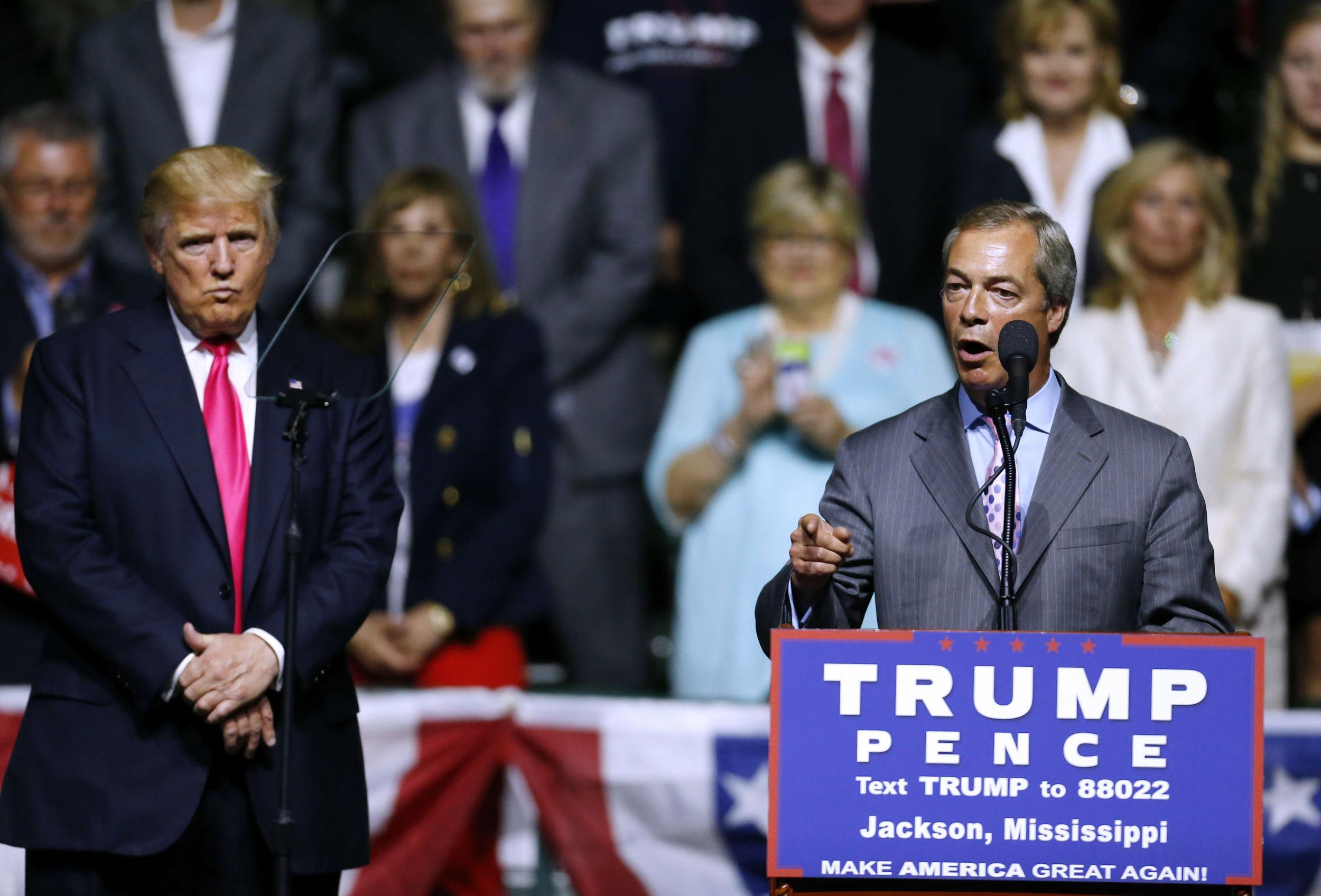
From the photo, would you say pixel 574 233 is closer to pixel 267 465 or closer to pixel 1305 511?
pixel 1305 511

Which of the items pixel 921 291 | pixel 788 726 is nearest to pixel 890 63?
pixel 921 291

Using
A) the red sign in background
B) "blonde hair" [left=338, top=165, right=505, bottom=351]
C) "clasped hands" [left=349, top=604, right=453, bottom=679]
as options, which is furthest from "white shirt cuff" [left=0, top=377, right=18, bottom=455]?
"clasped hands" [left=349, top=604, right=453, bottom=679]

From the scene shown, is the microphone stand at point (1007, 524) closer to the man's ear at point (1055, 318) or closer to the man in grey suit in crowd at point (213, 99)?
the man's ear at point (1055, 318)

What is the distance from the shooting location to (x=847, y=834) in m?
3.02

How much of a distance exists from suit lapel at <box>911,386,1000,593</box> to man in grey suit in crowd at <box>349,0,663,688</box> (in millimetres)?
3067

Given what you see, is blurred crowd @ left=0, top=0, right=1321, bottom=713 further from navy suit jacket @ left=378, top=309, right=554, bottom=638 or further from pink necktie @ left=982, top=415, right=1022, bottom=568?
pink necktie @ left=982, top=415, right=1022, bottom=568

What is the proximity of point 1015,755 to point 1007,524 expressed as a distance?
0.38 m

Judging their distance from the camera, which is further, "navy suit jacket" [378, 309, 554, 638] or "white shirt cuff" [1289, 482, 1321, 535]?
"white shirt cuff" [1289, 482, 1321, 535]

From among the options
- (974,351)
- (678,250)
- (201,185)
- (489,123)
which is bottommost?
(974,351)

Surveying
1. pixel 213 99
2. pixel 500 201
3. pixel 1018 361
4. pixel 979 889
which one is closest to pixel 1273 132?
pixel 500 201

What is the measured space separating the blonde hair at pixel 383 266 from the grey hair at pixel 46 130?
0.90 meters

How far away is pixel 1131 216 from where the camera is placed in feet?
18.5

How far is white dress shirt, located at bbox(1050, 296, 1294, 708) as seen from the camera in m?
5.43

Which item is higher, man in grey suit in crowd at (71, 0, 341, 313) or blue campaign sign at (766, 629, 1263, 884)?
man in grey suit in crowd at (71, 0, 341, 313)
